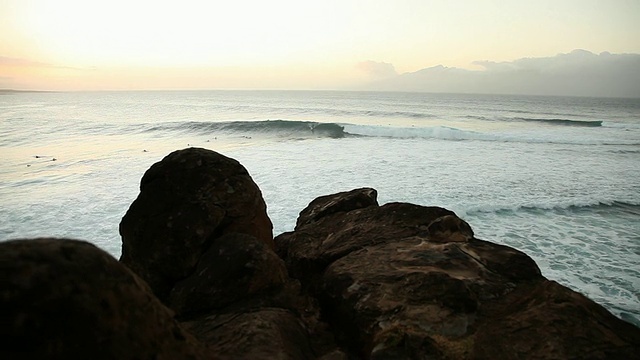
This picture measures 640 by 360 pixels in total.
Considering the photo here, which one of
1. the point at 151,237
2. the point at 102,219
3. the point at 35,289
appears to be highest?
the point at 35,289

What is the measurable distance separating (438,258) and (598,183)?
1305cm

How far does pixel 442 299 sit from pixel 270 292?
1624mm

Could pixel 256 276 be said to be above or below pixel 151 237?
below

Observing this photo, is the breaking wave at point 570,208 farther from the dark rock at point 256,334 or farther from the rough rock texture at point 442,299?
the dark rock at point 256,334

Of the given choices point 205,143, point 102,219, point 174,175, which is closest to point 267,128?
point 205,143

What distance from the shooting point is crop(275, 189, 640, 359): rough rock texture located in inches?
103

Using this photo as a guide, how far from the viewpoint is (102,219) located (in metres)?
9.64

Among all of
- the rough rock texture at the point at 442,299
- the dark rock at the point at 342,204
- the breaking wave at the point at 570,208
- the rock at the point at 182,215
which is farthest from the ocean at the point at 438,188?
the rock at the point at 182,215

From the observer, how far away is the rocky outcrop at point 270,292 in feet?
4.98

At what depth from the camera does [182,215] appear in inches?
159

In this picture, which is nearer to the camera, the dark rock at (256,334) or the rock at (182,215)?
the dark rock at (256,334)

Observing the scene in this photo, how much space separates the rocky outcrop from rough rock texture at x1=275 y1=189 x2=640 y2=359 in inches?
0.5

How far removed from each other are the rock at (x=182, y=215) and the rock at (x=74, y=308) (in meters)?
2.22

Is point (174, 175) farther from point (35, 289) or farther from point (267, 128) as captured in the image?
point (267, 128)
